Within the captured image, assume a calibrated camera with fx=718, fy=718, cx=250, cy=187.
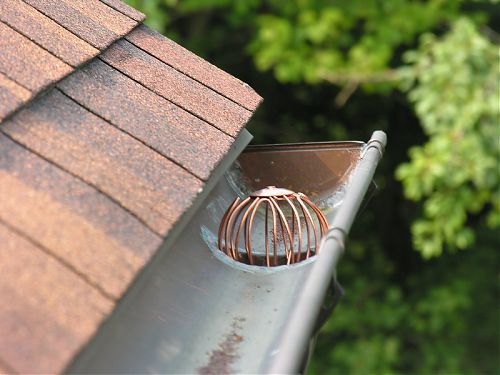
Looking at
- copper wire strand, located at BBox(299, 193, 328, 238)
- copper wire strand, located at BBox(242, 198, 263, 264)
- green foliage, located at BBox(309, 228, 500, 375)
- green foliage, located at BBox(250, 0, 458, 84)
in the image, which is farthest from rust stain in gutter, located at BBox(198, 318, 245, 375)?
green foliage, located at BBox(309, 228, 500, 375)

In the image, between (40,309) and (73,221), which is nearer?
(40,309)

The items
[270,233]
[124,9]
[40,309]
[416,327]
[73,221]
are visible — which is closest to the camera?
[40,309]

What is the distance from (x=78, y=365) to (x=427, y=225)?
373cm

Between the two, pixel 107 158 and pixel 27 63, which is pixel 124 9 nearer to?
pixel 27 63

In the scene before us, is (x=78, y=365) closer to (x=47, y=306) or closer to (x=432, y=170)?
(x=47, y=306)

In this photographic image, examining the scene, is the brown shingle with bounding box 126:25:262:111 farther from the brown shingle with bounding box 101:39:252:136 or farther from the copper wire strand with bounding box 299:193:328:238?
the copper wire strand with bounding box 299:193:328:238

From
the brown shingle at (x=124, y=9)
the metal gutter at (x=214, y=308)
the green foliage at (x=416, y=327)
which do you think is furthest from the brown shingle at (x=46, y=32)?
the green foliage at (x=416, y=327)

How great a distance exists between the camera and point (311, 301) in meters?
1.12

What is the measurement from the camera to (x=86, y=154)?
49.4 inches

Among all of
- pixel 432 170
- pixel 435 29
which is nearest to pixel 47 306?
pixel 432 170

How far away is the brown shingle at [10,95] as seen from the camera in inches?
48.8

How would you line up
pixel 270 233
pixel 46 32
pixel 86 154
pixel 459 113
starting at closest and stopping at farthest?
pixel 86 154 → pixel 46 32 → pixel 270 233 → pixel 459 113

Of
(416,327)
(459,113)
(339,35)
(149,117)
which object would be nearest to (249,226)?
(149,117)

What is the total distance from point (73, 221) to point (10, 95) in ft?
0.98
